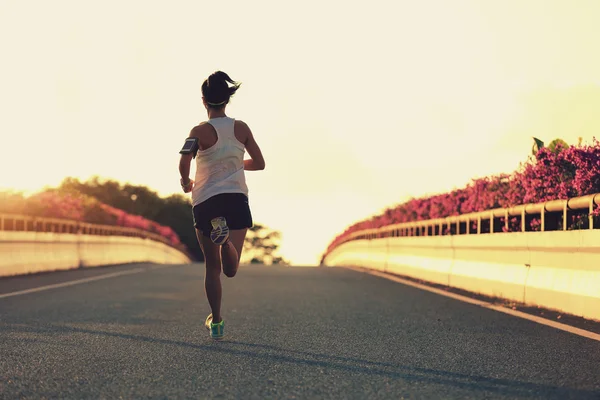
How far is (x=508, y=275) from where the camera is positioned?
1210 cm

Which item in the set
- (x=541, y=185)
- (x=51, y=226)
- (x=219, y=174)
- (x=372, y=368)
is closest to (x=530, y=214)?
(x=541, y=185)

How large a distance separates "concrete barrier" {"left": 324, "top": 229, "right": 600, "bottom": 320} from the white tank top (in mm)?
4026

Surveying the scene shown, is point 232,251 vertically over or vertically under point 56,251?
over

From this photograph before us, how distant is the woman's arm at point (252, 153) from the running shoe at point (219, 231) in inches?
33.4

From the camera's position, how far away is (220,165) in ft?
24.9

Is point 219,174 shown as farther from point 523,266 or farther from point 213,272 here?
point 523,266

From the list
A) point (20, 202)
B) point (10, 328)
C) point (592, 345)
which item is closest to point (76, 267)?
point (20, 202)

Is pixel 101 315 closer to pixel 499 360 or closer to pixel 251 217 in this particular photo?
pixel 251 217

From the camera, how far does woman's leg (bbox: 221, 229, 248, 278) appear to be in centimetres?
762

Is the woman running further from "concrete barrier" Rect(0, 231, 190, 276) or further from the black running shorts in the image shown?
"concrete barrier" Rect(0, 231, 190, 276)

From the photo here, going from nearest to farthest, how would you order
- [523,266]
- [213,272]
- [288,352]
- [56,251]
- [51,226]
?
[288,352], [213,272], [523,266], [56,251], [51,226]

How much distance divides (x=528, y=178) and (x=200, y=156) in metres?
8.02

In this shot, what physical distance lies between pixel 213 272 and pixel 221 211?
2.19 ft

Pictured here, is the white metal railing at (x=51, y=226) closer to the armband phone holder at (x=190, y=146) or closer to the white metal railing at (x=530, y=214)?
the white metal railing at (x=530, y=214)
